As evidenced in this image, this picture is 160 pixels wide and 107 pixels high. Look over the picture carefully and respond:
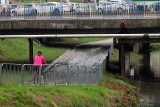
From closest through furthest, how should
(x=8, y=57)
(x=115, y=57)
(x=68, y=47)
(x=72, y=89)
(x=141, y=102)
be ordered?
(x=72, y=89) → (x=141, y=102) → (x=8, y=57) → (x=115, y=57) → (x=68, y=47)

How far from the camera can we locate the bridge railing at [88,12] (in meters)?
44.5

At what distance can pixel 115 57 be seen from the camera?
5322 cm

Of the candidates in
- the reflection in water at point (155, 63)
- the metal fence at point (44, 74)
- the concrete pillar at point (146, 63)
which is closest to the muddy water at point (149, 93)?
the metal fence at point (44, 74)

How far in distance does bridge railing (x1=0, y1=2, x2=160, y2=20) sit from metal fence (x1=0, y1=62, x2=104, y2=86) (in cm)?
1532

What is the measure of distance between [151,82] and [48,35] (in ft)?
26.6

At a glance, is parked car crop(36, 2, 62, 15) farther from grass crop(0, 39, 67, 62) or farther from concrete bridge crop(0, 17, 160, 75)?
grass crop(0, 39, 67, 62)

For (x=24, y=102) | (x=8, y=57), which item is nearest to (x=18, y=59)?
(x=8, y=57)

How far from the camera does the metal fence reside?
2325 centimetres

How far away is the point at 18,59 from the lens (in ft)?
150

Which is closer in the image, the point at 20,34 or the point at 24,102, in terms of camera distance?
the point at 24,102

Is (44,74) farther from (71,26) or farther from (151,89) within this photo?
(71,26)

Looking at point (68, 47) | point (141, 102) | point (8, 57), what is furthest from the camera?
point (68, 47)

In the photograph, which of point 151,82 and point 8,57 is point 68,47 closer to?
point 8,57

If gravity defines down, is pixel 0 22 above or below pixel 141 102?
above
